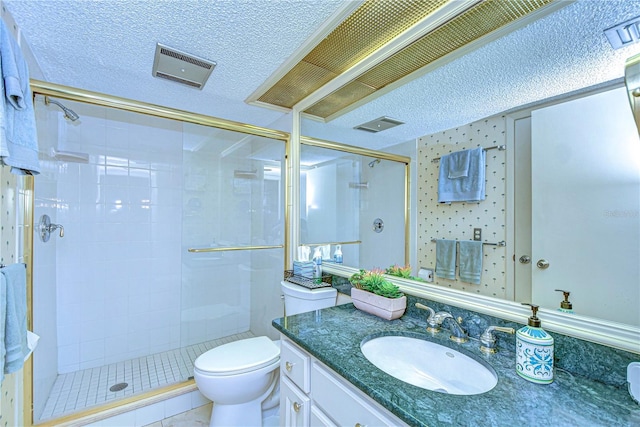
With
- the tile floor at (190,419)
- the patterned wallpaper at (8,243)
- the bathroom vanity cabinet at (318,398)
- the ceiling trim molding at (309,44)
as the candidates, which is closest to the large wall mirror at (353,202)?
the ceiling trim molding at (309,44)

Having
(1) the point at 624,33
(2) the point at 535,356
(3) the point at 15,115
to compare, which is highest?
(1) the point at 624,33

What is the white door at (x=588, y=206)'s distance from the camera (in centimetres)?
76

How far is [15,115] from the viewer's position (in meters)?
0.98

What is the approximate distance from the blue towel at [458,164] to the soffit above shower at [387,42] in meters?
0.44

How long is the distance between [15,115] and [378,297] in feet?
5.10

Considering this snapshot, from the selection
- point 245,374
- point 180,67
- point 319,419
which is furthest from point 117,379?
point 180,67

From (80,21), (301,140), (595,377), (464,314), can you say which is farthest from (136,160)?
(595,377)

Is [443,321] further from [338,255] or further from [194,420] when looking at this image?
[194,420]

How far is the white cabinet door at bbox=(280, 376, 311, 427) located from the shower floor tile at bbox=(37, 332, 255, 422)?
4.16 ft

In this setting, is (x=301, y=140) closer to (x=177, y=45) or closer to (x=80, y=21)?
(x=177, y=45)

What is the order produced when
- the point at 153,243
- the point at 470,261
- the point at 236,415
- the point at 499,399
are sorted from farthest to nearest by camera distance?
the point at 153,243, the point at 236,415, the point at 470,261, the point at 499,399

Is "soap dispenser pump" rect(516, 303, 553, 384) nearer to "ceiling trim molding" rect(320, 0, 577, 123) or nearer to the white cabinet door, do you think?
the white cabinet door

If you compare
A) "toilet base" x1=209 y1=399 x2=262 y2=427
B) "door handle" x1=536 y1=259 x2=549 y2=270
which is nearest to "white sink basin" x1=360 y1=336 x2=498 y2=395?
"door handle" x1=536 y1=259 x2=549 y2=270

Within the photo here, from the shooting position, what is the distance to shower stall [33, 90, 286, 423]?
7.23 feet
